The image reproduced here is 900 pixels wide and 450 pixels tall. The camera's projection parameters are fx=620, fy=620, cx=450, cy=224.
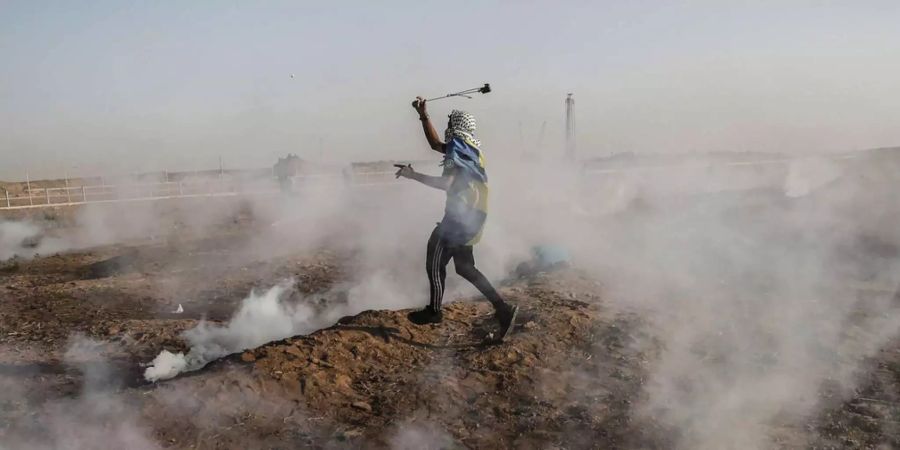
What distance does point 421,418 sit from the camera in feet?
13.4

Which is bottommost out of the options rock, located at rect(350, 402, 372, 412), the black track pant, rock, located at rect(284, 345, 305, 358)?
rock, located at rect(350, 402, 372, 412)

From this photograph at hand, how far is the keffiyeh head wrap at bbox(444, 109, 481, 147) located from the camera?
5227 mm

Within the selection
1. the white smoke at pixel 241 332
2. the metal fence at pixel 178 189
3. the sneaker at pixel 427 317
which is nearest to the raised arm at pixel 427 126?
the sneaker at pixel 427 317

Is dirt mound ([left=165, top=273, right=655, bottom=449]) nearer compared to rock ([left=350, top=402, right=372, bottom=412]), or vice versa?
dirt mound ([left=165, top=273, right=655, bottom=449])

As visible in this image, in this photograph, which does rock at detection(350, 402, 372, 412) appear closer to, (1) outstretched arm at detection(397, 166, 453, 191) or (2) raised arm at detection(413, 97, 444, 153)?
(1) outstretched arm at detection(397, 166, 453, 191)

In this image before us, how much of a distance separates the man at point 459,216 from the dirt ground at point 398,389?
344mm

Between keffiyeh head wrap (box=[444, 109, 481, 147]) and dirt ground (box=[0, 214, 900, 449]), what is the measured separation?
171 centimetres

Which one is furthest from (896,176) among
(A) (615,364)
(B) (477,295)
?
(A) (615,364)

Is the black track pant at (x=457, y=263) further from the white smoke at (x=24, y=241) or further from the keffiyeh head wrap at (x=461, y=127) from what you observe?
the white smoke at (x=24, y=241)

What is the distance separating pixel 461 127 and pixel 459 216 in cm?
77

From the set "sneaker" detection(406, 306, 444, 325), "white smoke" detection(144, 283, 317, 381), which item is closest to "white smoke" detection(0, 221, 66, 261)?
"white smoke" detection(144, 283, 317, 381)

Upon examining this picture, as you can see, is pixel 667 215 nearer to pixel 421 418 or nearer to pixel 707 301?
pixel 707 301

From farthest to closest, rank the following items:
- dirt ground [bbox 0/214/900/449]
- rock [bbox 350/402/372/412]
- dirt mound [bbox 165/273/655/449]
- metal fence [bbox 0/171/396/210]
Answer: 1. metal fence [bbox 0/171/396/210]
2. rock [bbox 350/402/372/412]
3. dirt mound [bbox 165/273/655/449]
4. dirt ground [bbox 0/214/900/449]

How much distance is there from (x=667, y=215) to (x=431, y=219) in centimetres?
533
